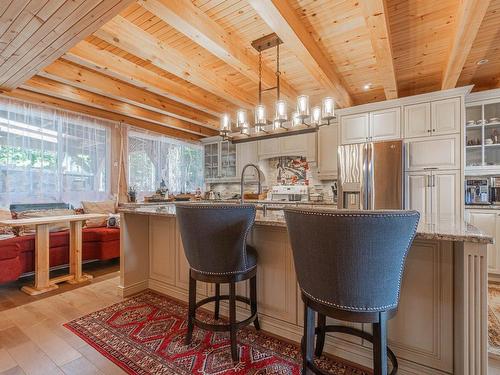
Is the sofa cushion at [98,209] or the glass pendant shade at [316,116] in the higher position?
the glass pendant shade at [316,116]

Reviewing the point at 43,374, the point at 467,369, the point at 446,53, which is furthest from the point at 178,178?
the point at 467,369

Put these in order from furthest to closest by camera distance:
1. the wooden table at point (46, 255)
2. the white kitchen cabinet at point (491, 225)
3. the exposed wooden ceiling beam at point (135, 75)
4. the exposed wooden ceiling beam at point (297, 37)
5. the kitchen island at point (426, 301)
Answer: the white kitchen cabinet at point (491, 225) → the wooden table at point (46, 255) → the exposed wooden ceiling beam at point (135, 75) → the exposed wooden ceiling beam at point (297, 37) → the kitchen island at point (426, 301)

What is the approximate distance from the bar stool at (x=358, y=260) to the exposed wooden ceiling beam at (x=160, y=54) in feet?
7.59

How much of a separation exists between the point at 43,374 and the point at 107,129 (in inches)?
164

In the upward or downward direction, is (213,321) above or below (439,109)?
below

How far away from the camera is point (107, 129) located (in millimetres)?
4777

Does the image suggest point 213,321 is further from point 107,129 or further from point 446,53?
point 107,129

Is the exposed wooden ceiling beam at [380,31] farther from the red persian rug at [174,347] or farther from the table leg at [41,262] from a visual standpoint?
the table leg at [41,262]

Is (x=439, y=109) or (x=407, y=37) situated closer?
(x=407, y=37)

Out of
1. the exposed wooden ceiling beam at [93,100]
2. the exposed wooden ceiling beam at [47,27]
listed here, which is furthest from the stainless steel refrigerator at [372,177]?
the exposed wooden ceiling beam at [93,100]

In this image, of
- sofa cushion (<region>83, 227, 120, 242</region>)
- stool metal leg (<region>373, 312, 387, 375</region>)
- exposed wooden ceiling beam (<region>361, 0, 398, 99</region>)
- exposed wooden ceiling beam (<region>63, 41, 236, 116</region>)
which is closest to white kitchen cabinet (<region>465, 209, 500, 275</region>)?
exposed wooden ceiling beam (<region>361, 0, 398, 99</region>)

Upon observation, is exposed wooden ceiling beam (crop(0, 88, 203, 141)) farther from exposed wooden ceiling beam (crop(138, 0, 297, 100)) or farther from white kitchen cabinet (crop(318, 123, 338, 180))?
white kitchen cabinet (crop(318, 123, 338, 180))

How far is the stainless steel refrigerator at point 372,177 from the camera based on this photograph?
11.2 feet

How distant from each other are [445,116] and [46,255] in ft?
16.8
